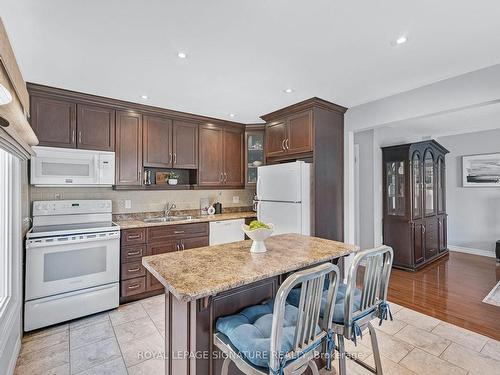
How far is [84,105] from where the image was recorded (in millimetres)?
3064

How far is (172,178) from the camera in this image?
3920mm

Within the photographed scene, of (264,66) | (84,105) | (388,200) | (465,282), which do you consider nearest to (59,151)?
(84,105)

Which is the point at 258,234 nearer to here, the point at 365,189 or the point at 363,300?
the point at 363,300

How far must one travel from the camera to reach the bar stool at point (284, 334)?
1100mm

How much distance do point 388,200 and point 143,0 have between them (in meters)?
4.41

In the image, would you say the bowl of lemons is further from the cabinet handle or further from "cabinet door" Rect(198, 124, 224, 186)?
"cabinet door" Rect(198, 124, 224, 186)

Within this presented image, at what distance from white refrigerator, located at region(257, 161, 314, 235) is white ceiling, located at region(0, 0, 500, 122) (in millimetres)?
952

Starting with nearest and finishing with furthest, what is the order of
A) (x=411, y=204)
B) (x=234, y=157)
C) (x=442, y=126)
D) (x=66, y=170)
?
1. (x=66, y=170)
2. (x=411, y=204)
3. (x=234, y=157)
4. (x=442, y=126)

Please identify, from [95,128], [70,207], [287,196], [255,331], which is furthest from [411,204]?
[70,207]

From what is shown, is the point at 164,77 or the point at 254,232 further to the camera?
the point at 164,77

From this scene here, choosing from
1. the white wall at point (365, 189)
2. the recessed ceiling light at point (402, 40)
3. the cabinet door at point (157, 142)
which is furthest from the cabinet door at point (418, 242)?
the cabinet door at point (157, 142)

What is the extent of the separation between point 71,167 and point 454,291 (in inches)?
193

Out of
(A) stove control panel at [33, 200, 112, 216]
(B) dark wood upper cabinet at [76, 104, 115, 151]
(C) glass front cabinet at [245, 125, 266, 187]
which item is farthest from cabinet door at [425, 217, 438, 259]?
(B) dark wood upper cabinet at [76, 104, 115, 151]

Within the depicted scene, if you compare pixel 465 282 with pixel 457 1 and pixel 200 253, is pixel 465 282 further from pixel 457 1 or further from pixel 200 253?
pixel 200 253
